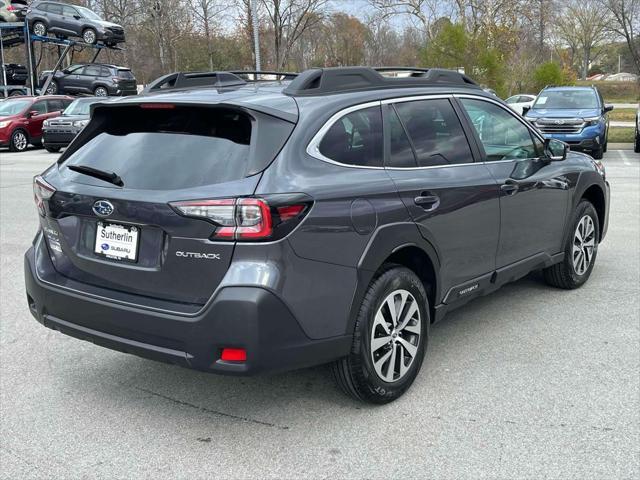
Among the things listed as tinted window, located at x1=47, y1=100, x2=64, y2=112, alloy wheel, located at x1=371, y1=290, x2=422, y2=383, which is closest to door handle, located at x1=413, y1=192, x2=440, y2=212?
alloy wheel, located at x1=371, y1=290, x2=422, y2=383

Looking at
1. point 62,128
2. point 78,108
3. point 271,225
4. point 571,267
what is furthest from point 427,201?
point 78,108

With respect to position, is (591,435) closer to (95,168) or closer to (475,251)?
(475,251)

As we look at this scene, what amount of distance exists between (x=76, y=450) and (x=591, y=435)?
2502 mm

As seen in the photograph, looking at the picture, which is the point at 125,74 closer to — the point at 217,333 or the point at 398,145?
the point at 398,145

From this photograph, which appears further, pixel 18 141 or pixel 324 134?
pixel 18 141

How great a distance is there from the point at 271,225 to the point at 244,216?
0.13m

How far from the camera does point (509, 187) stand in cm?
465

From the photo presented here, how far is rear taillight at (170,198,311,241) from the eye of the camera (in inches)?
121

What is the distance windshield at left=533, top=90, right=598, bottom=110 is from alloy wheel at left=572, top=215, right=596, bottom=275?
1304 centimetres

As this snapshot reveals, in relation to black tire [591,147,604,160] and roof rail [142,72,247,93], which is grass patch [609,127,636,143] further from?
roof rail [142,72,247,93]

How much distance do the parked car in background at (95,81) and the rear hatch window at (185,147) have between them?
96.1ft

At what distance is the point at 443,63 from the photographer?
28.9 metres

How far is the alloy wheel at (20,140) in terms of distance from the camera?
75.6 feet

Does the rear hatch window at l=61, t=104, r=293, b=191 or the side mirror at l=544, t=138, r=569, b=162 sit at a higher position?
the rear hatch window at l=61, t=104, r=293, b=191
